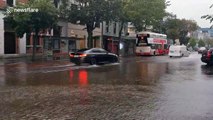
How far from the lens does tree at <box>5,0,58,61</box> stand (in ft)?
91.5

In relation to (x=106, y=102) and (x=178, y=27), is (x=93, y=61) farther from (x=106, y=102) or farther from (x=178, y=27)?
(x=178, y=27)

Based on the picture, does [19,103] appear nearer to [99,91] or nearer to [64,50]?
[99,91]

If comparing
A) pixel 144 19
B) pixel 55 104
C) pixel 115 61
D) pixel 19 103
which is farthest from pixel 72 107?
pixel 144 19

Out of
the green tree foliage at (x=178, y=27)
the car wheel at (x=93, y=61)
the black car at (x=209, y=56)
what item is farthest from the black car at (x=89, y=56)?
the green tree foliage at (x=178, y=27)

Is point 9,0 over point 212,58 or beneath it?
over

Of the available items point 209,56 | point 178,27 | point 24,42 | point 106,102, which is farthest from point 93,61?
point 178,27

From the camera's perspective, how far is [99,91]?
37.7 feet

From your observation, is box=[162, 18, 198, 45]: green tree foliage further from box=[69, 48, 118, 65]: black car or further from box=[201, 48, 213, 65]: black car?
box=[69, 48, 118, 65]: black car

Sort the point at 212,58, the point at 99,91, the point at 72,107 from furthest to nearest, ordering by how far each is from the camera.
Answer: the point at 212,58 → the point at 99,91 → the point at 72,107

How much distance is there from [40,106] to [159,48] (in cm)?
4880

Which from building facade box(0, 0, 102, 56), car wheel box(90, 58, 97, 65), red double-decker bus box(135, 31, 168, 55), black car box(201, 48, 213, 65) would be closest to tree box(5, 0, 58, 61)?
building facade box(0, 0, 102, 56)

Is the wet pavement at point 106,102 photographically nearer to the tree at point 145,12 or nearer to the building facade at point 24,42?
the building facade at point 24,42

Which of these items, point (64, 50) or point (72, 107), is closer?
point (72, 107)

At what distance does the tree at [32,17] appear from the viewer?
27875mm
